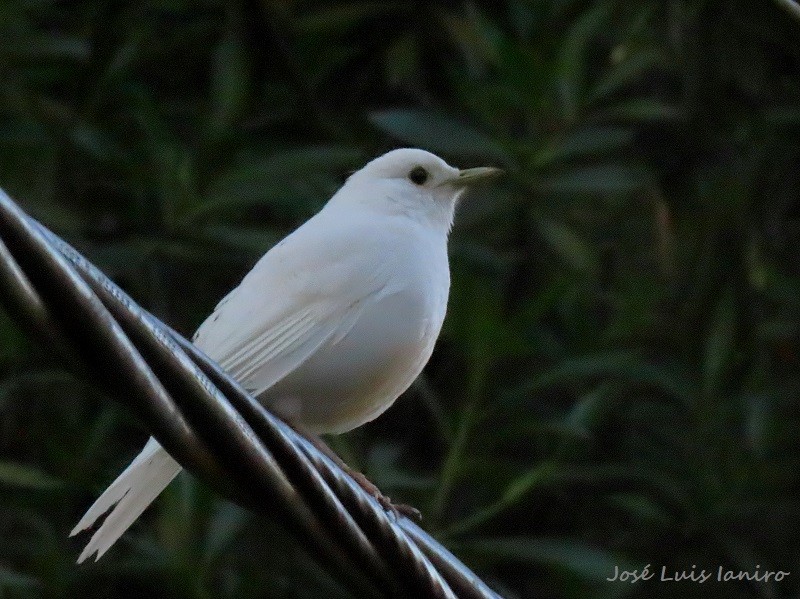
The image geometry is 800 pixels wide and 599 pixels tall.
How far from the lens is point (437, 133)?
6.14 m

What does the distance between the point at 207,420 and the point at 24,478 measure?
A: 3.09 m

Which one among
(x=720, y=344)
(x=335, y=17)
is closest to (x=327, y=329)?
(x=335, y=17)

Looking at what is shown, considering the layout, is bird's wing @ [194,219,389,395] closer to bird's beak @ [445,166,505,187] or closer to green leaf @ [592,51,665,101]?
bird's beak @ [445,166,505,187]

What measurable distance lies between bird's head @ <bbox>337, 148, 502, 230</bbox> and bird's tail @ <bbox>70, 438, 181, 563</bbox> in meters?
1.12

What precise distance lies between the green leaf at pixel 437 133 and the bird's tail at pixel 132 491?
2.60m

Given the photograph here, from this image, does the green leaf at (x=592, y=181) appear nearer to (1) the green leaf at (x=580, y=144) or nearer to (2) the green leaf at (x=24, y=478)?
(1) the green leaf at (x=580, y=144)

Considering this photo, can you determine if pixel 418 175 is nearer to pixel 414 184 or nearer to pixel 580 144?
pixel 414 184

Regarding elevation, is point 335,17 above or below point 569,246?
above

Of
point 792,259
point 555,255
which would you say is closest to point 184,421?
point 555,255

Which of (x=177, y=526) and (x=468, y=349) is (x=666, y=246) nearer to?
(x=468, y=349)

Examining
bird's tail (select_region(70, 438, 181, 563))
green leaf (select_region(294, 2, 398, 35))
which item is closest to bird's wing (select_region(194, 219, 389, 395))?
bird's tail (select_region(70, 438, 181, 563))

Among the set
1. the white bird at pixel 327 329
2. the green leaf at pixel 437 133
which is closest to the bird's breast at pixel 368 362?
the white bird at pixel 327 329

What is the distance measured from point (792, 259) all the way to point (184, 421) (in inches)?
191

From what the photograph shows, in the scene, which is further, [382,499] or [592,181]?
[592,181]
